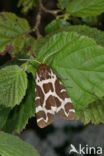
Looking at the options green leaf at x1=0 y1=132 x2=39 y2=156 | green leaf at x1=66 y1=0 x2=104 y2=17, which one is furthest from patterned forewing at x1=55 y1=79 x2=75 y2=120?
green leaf at x1=66 y1=0 x2=104 y2=17

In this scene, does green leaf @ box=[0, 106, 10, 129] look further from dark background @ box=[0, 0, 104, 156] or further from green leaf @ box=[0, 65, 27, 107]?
dark background @ box=[0, 0, 104, 156]

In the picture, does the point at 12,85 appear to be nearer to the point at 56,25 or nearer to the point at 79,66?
the point at 79,66

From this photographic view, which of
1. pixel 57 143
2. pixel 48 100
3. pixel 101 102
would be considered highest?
pixel 48 100

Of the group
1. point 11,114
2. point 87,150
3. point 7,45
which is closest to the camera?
point 11,114

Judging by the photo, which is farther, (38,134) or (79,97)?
(38,134)

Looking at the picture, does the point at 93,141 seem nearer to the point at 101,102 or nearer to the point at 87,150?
the point at 87,150

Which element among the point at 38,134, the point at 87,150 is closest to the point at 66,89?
the point at 87,150

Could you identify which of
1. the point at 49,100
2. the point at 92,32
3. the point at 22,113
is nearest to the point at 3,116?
the point at 22,113
